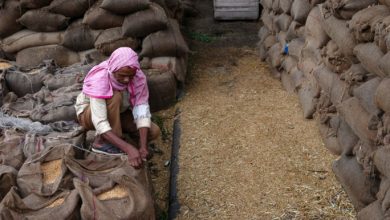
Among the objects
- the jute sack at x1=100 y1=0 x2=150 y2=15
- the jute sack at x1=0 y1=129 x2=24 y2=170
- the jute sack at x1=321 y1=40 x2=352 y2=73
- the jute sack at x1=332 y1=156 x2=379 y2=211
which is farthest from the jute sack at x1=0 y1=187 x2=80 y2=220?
the jute sack at x1=100 y1=0 x2=150 y2=15

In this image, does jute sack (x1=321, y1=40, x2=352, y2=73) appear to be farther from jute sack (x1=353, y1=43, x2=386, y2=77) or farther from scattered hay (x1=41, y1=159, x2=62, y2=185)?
scattered hay (x1=41, y1=159, x2=62, y2=185)

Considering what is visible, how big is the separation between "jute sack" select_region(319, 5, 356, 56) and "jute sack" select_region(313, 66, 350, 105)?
10.5 inches

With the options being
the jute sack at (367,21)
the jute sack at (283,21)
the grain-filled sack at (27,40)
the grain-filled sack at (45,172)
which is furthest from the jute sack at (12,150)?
the jute sack at (283,21)

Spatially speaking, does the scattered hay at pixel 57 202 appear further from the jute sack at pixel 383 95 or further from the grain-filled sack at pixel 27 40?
the grain-filled sack at pixel 27 40

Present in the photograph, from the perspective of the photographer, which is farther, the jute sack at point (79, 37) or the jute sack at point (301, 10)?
the jute sack at point (79, 37)

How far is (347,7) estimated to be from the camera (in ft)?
12.7

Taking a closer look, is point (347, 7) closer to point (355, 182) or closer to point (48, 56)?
point (355, 182)

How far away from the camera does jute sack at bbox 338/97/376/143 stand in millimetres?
3385

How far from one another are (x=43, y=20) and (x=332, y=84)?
3328 millimetres

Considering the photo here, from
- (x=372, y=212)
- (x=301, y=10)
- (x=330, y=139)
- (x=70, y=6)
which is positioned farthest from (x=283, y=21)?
(x=372, y=212)

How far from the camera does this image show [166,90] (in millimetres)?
5367

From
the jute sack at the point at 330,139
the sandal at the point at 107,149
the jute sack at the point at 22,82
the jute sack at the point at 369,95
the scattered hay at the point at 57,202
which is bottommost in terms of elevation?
the jute sack at the point at 330,139

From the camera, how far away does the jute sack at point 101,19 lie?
5520 mm

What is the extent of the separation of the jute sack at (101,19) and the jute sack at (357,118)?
272 centimetres
